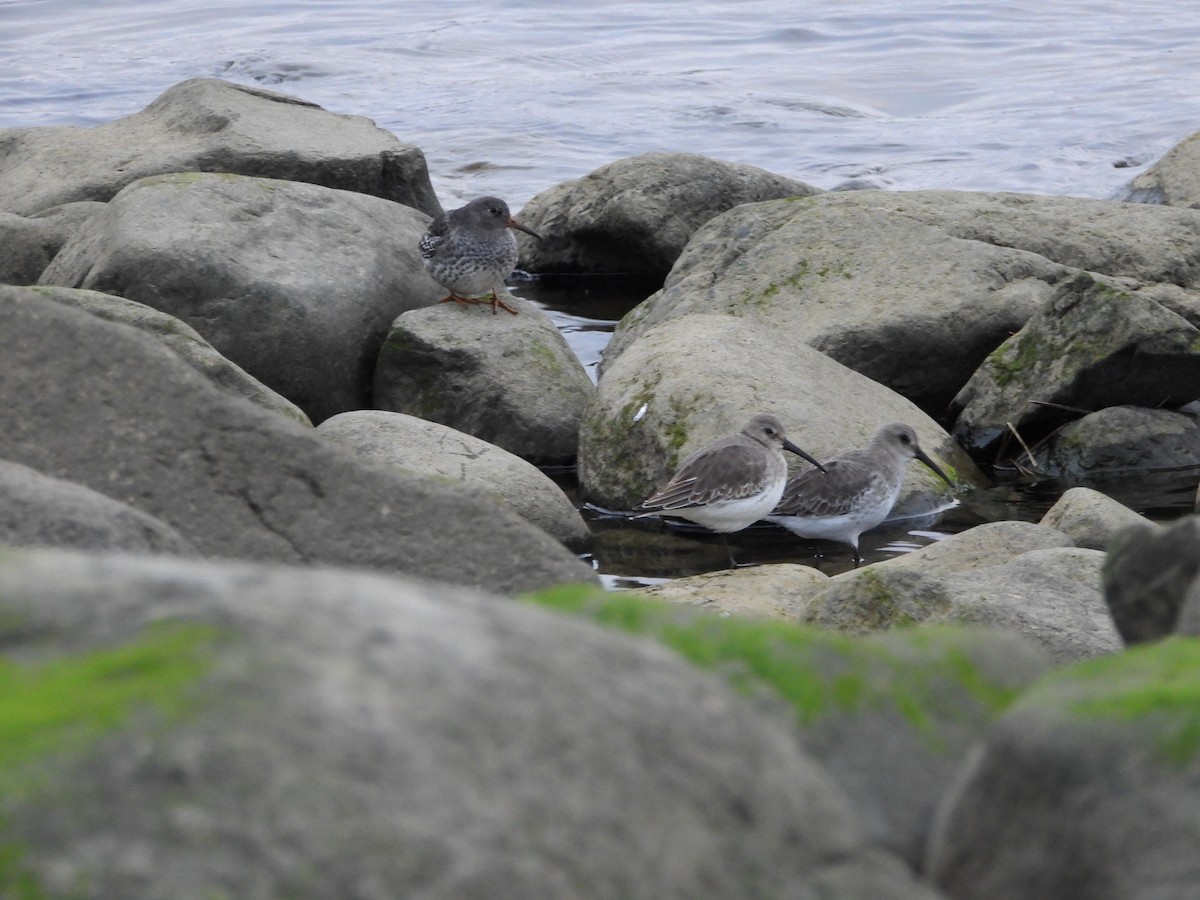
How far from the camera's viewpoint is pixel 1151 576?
4082 mm

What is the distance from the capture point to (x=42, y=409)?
518 cm

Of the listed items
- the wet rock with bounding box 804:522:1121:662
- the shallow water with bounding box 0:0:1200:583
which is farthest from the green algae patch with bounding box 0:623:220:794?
the shallow water with bounding box 0:0:1200:583

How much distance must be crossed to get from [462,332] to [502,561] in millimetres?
6413

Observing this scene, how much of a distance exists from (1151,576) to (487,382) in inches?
287

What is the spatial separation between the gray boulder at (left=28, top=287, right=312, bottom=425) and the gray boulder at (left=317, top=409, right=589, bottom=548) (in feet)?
2.41

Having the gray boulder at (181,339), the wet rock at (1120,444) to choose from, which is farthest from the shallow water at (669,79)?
the gray boulder at (181,339)

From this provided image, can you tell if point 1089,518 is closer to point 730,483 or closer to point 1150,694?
point 730,483

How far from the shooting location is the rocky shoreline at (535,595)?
2.40 m

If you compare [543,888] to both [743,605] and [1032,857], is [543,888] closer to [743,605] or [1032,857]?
[1032,857]

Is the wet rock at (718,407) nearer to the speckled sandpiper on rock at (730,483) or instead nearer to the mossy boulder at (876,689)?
the speckled sandpiper on rock at (730,483)

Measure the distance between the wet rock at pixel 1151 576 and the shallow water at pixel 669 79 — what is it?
1071cm

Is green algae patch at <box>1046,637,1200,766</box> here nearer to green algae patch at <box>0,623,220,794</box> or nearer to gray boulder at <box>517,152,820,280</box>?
green algae patch at <box>0,623,220,794</box>

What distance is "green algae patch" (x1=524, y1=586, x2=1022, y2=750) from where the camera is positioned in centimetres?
337

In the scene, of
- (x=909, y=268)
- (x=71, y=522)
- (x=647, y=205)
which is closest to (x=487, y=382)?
(x=909, y=268)
